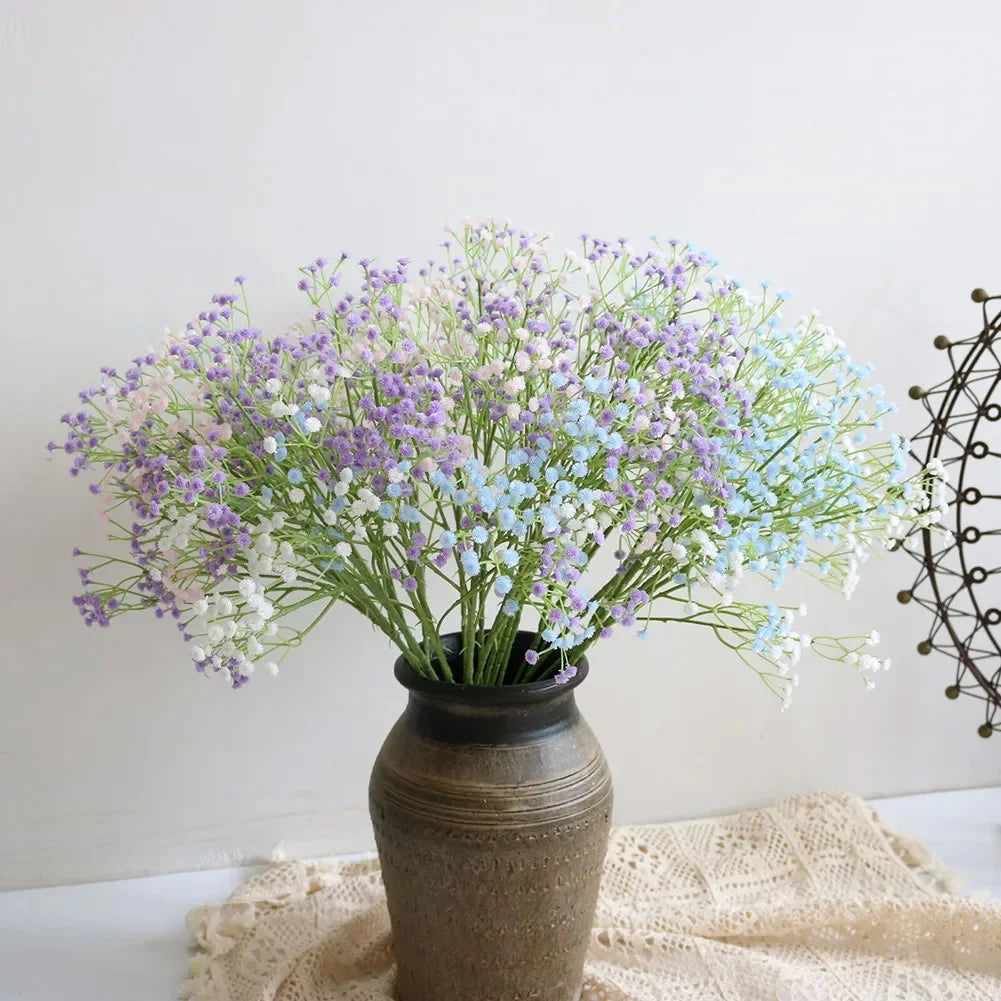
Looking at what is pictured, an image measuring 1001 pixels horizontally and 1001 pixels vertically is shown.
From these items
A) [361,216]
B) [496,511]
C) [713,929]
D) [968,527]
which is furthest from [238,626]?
[968,527]

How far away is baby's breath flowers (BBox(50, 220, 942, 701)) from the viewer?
0.98 meters

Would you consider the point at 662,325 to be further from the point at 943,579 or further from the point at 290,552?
the point at 943,579

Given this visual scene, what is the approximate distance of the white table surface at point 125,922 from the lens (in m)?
1.31

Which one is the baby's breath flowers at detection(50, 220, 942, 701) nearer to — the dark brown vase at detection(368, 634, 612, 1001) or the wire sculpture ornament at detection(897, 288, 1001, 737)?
the dark brown vase at detection(368, 634, 612, 1001)

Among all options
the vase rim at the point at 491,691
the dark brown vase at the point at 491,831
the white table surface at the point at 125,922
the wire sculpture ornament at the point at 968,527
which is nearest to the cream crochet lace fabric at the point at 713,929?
the white table surface at the point at 125,922

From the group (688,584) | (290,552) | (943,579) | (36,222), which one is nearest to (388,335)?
(290,552)

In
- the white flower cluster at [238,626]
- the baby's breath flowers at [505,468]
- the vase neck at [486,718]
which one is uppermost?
the baby's breath flowers at [505,468]

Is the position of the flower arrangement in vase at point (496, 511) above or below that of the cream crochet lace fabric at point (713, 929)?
above

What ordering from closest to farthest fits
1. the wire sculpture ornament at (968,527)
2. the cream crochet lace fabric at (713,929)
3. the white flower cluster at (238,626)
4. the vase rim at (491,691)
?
1. the white flower cluster at (238,626)
2. the vase rim at (491,691)
3. the cream crochet lace fabric at (713,929)
4. the wire sculpture ornament at (968,527)

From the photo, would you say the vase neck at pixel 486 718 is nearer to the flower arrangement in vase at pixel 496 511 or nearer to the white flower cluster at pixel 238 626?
the flower arrangement in vase at pixel 496 511

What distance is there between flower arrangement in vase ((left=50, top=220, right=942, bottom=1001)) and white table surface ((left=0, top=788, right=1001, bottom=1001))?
0.34 metres

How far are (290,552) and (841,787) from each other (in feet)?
3.55

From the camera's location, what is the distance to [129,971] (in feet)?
4.37

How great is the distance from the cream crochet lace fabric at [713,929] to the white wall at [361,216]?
0.42 ft
